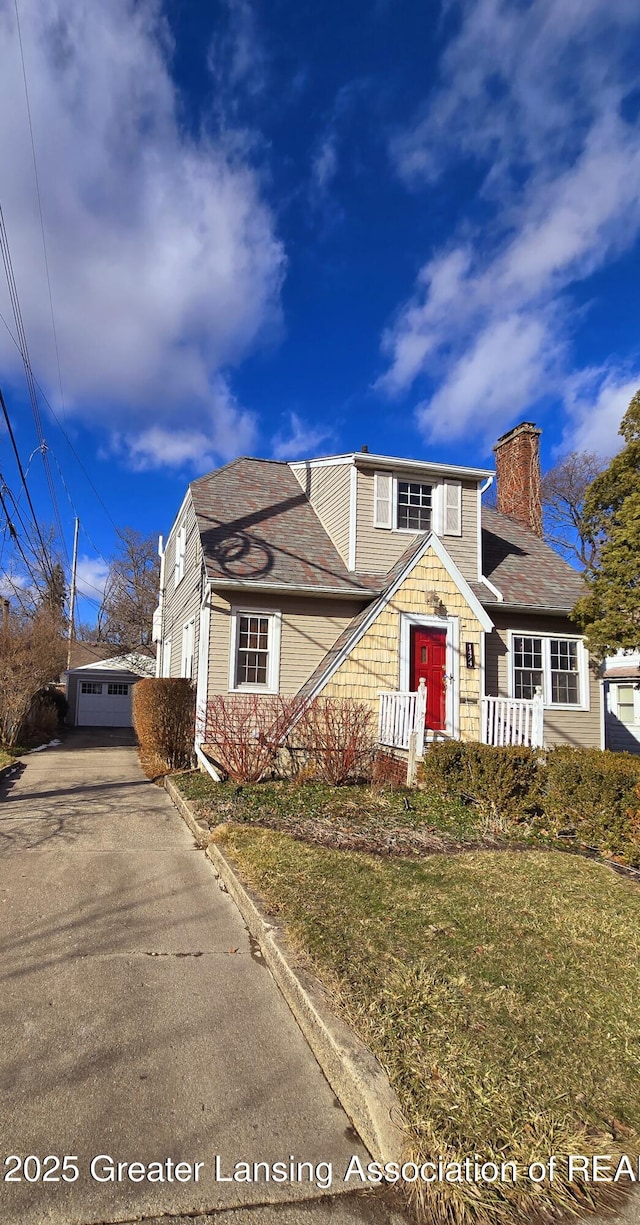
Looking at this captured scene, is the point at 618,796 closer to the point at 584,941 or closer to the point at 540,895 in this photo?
the point at 540,895

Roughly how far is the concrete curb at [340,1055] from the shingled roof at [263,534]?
29.3 ft

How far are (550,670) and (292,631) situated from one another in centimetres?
591

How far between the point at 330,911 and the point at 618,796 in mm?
3895

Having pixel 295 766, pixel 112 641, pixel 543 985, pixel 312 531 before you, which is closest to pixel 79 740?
pixel 312 531

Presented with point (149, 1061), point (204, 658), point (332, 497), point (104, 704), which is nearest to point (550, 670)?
point (332, 497)

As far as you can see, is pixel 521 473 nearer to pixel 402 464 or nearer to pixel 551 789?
pixel 402 464

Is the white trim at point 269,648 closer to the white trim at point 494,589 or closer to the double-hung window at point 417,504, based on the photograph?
the double-hung window at point 417,504

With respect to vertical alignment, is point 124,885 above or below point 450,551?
below

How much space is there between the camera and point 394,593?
13.2 metres

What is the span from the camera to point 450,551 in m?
15.2

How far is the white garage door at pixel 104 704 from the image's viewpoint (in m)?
30.8

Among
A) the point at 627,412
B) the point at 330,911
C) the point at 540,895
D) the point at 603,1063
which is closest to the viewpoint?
the point at 603,1063

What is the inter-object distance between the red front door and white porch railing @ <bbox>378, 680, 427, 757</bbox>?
127 cm

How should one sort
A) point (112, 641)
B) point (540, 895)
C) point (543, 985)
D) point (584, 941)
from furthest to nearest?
point (112, 641), point (540, 895), point (584, 941), point (543, 985)
